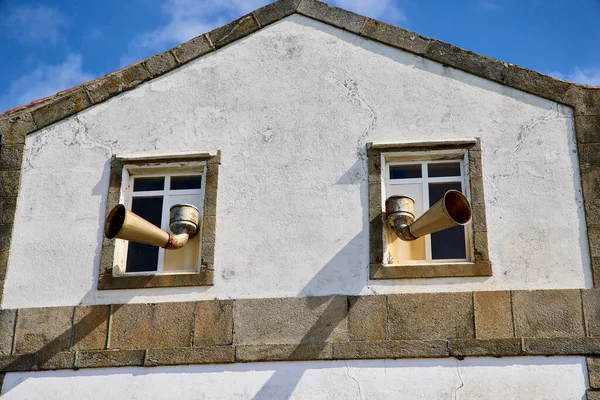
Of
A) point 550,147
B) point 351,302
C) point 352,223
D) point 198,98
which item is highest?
point 198,98

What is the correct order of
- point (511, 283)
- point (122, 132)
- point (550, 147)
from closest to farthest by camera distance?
point (511, 283) < point (550, 147) < point (122, 132)

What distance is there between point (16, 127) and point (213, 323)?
3455 millimetres

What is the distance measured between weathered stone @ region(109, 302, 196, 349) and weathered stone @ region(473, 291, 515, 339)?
9.42 ft

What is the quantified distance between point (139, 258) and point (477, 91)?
13.6 ft

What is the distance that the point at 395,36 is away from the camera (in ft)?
34.7

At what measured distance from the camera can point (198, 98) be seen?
10656 mm

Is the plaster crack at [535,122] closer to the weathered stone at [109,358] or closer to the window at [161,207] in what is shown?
the window at [161,207]

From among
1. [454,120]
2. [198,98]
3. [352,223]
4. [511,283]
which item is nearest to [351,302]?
[352,223]

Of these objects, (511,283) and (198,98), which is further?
(198,98)

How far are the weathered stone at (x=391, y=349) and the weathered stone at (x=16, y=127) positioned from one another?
445 centimetres

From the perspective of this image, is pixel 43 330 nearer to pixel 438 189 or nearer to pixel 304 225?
pixel 304 225

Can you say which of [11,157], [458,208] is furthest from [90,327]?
[458,208]

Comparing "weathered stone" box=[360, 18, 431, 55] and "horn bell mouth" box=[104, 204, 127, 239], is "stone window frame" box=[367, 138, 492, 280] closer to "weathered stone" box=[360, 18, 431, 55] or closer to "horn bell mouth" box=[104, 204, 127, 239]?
"weathered stone" box=[360, 18, 431, 55]

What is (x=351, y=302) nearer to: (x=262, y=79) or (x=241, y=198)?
(x=241, y=198)
